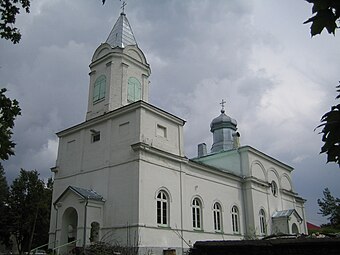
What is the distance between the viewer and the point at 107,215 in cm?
2150

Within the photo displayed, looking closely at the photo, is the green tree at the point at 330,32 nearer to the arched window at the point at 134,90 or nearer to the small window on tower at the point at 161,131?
the small window on tower at the point at 161,131

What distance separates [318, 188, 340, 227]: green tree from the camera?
174 feet

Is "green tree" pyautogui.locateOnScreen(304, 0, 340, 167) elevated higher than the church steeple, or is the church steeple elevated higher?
the church steeple

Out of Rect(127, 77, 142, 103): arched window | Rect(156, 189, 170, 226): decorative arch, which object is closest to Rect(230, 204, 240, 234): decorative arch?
Rect(156, 189, 170, 226): decorative arch

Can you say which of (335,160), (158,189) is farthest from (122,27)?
(335,160)

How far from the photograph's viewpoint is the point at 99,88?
26391 mm

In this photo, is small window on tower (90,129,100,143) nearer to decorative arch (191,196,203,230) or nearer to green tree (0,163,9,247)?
decorative arch (191,196,203,230)

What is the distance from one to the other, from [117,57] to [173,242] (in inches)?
534

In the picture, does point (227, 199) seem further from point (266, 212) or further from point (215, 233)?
point (266, 212)

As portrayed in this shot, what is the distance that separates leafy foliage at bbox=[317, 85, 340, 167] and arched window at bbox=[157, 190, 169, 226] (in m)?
19.8

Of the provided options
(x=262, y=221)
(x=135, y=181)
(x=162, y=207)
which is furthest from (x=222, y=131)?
(x=135, y=181)

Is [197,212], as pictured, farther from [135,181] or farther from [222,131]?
[222,131]

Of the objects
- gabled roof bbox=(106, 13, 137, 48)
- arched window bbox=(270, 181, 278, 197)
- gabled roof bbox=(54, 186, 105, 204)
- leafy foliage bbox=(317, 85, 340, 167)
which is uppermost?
gabled roof bbox=(106, 13, 137, 48)

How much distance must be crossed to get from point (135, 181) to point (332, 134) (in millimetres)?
18624
